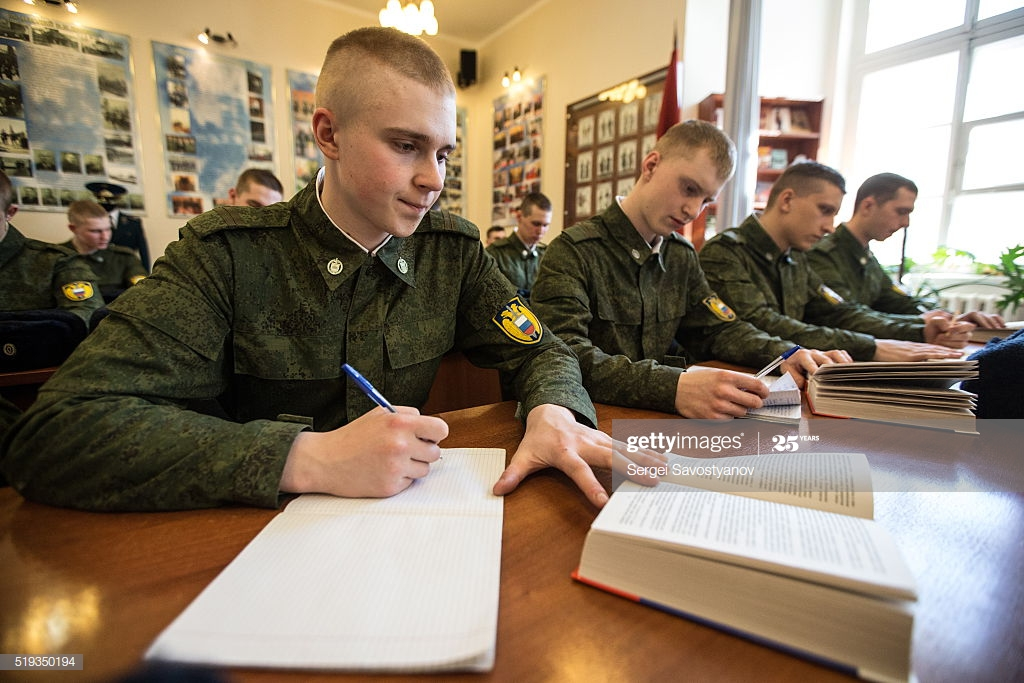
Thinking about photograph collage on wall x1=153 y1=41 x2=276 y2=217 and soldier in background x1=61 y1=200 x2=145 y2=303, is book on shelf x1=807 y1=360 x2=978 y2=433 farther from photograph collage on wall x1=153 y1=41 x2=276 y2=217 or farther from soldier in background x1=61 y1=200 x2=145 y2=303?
photograph collage on wall x1=153 y1=41 x2=276 y2=217

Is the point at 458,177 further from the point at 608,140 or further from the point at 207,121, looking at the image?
the point at 207,121

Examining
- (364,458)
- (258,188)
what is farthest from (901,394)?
(258,188)

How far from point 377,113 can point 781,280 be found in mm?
1859

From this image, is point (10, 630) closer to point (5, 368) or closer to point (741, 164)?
point (5, 368)

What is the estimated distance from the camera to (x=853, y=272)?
259cm

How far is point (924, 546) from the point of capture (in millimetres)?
517

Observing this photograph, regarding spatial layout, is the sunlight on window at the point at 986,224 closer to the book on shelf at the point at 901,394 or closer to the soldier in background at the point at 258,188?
the book on shelf at the point at 901,394

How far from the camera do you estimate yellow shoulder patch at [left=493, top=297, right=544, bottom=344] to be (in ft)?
3.33

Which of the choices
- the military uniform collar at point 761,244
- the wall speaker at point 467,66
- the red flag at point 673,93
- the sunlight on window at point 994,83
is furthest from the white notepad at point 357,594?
the wall speaker at point 467,66

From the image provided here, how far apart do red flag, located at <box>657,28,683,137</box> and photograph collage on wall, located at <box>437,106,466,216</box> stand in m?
3.03

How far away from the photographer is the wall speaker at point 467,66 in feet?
19.2

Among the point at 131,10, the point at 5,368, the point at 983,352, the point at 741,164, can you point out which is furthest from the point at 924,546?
the point at 131,10

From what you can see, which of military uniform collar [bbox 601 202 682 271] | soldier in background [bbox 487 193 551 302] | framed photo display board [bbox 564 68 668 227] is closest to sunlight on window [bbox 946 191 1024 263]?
framed photo display board [bbox 564 68 668 227]

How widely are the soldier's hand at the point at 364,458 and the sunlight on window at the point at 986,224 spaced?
459 cm
